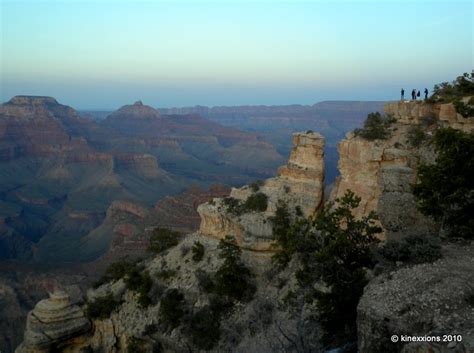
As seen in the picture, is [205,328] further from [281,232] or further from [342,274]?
[342,274]

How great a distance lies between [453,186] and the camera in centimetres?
1401

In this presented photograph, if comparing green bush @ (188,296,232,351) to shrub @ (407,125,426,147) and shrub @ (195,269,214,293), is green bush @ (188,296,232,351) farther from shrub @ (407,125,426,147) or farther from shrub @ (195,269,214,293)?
shrub @ (407,125,426,147)

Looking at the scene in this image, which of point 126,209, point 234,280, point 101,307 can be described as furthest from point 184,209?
point 234,280

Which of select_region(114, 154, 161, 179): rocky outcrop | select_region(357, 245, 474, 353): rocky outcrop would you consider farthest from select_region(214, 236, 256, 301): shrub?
select_region(114, 154, 161, 179): rocky outcrop

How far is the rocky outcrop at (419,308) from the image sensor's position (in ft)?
28.3

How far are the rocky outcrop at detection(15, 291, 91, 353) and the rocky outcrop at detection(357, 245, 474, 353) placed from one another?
19.0m

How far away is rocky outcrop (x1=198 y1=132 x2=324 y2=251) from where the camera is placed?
2423 centimetres

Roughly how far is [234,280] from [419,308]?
14.0 m

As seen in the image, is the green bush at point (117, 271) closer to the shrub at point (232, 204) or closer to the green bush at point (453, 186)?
the shrub at point (232, 204)

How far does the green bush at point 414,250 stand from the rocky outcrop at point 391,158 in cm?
403

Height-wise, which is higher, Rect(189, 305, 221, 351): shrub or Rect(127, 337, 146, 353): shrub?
Rect(189, 305, 221, 351): shrub

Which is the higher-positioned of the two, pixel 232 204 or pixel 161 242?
pixel 232 204

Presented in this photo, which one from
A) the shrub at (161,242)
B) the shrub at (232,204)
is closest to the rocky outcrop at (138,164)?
the shrub at (161,242)

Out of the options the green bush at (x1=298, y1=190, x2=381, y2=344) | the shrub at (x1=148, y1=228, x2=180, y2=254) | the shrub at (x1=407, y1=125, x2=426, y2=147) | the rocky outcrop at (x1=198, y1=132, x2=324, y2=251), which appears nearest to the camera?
the green bush at (x1=298, y1=190, x2=381, y2=344)
